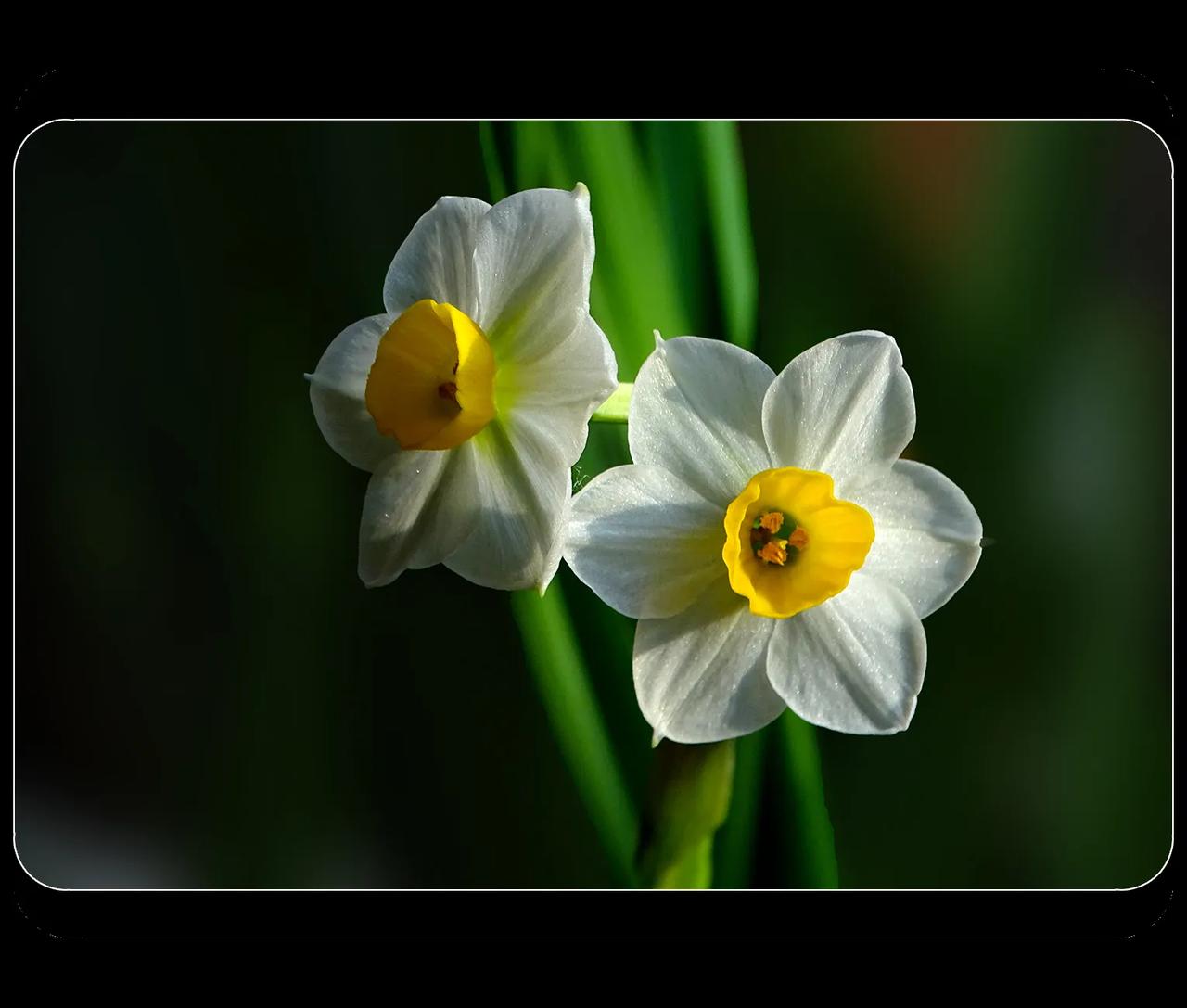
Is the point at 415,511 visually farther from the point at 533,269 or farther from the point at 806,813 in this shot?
the point at 806,813

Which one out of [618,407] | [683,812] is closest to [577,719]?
[683,812]

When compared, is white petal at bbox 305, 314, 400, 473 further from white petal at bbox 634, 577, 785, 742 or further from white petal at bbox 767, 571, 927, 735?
white petal at bbox 767, 571, 927, 735

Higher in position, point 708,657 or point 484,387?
point 484,387

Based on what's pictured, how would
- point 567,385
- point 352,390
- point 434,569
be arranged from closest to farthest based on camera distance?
1. point 567,385
2. point 352,390
3. point 434,569

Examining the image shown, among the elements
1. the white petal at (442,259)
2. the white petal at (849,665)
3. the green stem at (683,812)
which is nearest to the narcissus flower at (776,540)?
the white petal at (849,665)

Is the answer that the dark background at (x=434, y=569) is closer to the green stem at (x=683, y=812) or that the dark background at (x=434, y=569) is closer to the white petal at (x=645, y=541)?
the green stem at (x=683, y=812)
